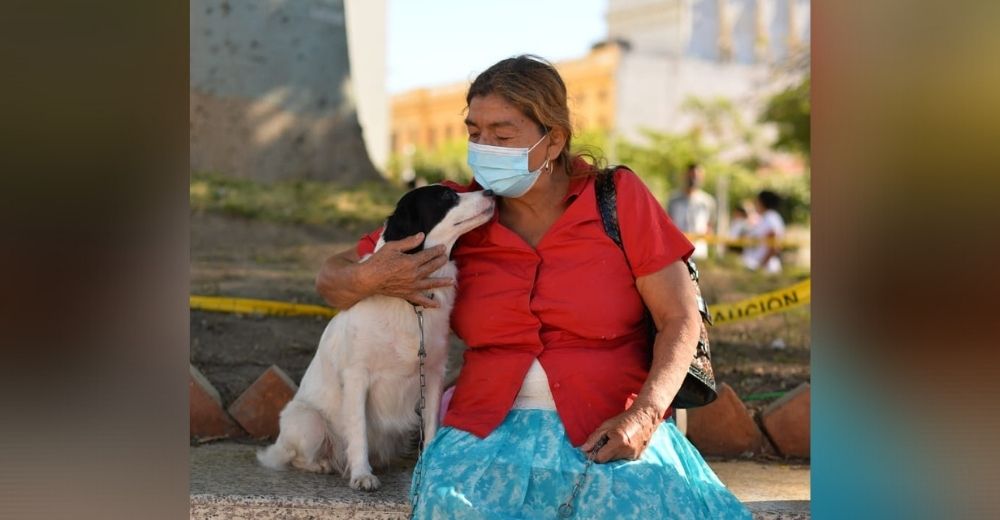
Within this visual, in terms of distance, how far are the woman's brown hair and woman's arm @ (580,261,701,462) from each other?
0.60 metres

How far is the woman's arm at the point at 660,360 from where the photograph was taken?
10.2 feet

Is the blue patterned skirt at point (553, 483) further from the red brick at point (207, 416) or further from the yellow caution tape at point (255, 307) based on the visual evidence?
the yellow caution tape at point (255, 307)

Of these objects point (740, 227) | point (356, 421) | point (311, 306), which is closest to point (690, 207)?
point (740, 227)

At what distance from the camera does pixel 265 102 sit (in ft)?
24.3

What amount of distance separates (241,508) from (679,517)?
1492 millimetres

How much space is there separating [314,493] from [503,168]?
51.6 inches

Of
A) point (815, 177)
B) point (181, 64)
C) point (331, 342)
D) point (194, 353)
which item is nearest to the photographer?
point (181, 64)

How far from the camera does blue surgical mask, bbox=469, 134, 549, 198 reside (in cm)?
341

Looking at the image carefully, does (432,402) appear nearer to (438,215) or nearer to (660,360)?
(438,215)

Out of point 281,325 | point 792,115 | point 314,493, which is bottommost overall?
point 314,493

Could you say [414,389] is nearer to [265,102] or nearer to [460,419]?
[460,419]

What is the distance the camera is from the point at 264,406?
469cm

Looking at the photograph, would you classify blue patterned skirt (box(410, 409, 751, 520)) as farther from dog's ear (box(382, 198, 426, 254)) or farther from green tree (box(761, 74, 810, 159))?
green tree (box(761, 74, 810, 159))

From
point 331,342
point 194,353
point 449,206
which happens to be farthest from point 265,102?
point 449,206
